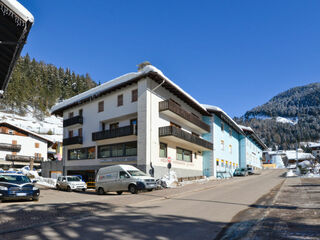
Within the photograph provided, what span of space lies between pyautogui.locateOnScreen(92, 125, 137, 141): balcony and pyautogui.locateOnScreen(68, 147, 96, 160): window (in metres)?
2.33

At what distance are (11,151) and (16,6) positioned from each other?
190 ft

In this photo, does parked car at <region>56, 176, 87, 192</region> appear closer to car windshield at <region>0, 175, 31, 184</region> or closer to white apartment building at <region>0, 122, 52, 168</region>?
car windshield at <region>0, 175, 31, 184</region>

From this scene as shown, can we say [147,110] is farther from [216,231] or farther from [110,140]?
[216,231]

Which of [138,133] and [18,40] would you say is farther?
[138,133]

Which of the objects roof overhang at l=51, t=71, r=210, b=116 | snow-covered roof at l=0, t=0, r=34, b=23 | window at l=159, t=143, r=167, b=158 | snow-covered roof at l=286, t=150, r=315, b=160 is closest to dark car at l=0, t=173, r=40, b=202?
snow-covered roof at l=0, t=0, r=34, b=23

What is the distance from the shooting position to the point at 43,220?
30.1ft

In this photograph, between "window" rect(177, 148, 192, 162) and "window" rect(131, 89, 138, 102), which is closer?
"window" rect(131, 89, 138, 102)

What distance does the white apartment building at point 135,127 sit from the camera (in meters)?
28.1

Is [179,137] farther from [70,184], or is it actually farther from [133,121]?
[70,184]

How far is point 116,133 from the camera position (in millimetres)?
29938

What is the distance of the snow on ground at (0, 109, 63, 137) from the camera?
10037cm

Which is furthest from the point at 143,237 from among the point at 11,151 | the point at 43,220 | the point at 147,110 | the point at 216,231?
the point at 11,151

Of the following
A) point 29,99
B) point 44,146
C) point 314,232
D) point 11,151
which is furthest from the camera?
point 29,99

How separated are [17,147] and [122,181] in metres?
44.1
